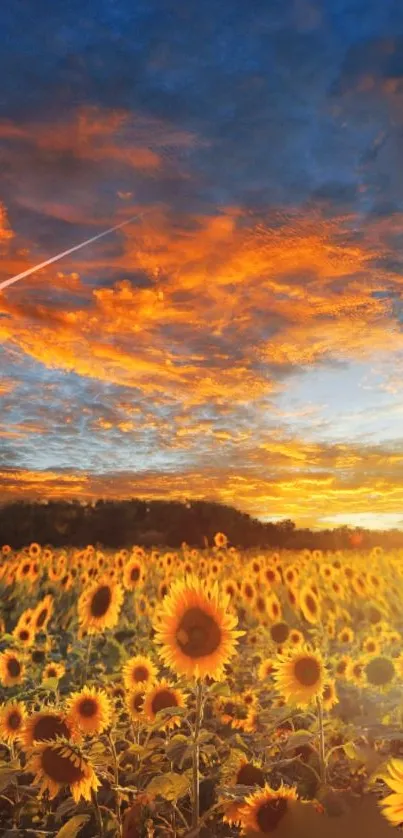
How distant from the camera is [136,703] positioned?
589 centimetres

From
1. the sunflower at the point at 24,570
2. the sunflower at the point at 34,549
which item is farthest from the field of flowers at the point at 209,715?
the sunflower at the point at 34,549

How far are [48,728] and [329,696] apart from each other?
9.16 ft

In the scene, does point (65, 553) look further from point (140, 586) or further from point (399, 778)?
point (399, 778)

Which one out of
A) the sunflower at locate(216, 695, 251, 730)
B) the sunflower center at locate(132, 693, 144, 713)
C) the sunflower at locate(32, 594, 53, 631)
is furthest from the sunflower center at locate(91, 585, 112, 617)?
the sunflower center at locate(132, 693, 144, 713)

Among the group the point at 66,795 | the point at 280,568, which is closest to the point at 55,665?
the point at 66,795

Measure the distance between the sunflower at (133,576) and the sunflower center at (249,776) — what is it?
6.84m

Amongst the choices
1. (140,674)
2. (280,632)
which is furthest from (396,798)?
(280,632)

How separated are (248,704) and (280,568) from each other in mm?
5710

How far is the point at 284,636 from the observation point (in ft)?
30.5

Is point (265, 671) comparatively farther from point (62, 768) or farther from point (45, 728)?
point (62, 768)

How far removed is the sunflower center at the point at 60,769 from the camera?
4.40 m

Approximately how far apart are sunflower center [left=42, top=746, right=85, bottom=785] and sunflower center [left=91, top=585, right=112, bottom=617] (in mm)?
3734

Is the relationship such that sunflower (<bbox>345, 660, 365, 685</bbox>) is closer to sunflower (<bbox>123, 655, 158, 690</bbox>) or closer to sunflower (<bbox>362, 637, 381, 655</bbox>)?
sunflower (<bbox>362, 637, 381, 655</bbox>)

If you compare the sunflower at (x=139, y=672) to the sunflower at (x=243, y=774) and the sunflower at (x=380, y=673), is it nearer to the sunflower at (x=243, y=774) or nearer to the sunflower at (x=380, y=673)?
the sunflower at (x=243, y=774)
